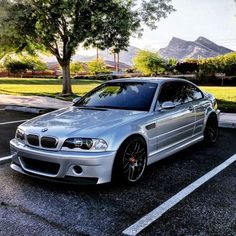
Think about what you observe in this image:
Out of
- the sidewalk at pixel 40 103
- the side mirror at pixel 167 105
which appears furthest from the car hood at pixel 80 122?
the sidewalk at pixel 40 103

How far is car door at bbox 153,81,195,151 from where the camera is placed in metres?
5.78

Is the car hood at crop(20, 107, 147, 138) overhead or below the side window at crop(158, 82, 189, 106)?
below

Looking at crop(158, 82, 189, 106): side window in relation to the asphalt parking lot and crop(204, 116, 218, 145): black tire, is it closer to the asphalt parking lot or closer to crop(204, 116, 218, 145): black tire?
crop(204, 116, 218, 145): black tire

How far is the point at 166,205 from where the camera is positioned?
4465 mm

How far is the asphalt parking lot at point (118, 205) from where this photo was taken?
3834 millimetres

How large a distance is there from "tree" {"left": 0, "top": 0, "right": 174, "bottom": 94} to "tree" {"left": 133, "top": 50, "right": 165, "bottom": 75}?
45276 millimetres

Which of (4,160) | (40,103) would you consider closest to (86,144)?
(4,160)

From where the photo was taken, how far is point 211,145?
7.64 metres

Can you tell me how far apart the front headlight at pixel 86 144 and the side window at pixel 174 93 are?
65.2 inches

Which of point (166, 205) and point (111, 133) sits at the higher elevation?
point (111, 133)

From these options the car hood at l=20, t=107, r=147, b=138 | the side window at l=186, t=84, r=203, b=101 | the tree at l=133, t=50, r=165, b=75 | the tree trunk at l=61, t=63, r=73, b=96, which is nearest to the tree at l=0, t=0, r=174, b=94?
the tree trunk at l=61, t=63, r=73, b=96

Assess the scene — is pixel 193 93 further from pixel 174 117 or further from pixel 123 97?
pixel 123 97

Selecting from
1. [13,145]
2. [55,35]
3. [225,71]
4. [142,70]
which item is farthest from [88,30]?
[142,70]

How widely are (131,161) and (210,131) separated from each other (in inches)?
119
